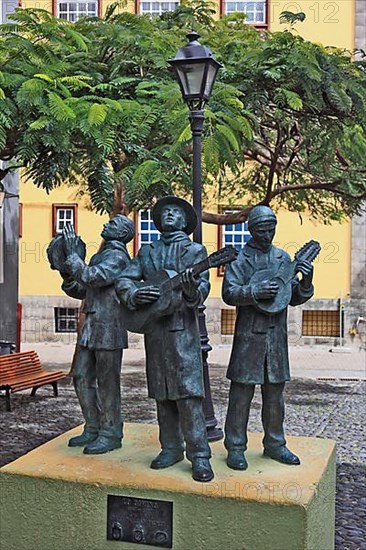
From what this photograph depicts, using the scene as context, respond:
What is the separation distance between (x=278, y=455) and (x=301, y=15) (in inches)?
237

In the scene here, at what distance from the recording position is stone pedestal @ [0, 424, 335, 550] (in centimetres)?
498

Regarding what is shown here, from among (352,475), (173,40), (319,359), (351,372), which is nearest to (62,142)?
(173,40)

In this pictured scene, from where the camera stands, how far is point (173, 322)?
17.6ft

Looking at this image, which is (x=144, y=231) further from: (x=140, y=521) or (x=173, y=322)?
(x=140, y=521)

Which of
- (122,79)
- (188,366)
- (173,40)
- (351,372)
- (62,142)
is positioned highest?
(173,40)

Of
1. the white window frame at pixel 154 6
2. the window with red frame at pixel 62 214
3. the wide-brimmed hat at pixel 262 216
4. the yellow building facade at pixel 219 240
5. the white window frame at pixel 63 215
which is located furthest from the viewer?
the white window frame at pixel 63 215

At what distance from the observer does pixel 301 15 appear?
31.5 ft

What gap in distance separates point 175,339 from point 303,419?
6.75m

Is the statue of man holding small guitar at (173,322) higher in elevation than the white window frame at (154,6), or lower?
lower

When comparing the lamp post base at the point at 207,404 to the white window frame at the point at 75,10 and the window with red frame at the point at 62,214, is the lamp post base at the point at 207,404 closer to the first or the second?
the window with red frame at the point at 62,214

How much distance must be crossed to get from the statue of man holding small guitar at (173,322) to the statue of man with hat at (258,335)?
0.26 m

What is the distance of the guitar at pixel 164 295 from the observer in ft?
16.5

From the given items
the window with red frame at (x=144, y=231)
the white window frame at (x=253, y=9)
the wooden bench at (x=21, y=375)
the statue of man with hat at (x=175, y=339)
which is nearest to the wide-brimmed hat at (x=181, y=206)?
the statue of man with hat at (x=175, y=339)

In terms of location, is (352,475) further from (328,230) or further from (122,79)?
(328,230)
